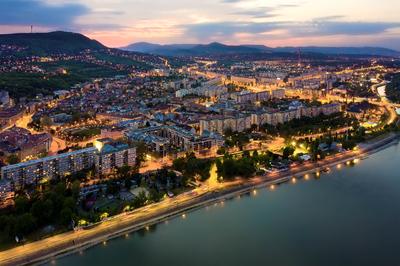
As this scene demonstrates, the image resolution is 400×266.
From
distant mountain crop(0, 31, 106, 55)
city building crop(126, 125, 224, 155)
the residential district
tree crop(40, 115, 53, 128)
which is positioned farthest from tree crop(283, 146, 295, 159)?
distant mountain crop(0, 31, 106, 55)

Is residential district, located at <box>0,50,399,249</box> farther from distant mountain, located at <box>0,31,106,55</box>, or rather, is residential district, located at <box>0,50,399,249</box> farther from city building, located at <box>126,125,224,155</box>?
distant mountain, located at <box>0,31,106,55</box>

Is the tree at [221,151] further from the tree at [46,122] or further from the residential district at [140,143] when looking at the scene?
the tree at [46,122]

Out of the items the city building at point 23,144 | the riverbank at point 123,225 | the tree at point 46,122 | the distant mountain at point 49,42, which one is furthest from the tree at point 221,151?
the distant mountain at point 49,42

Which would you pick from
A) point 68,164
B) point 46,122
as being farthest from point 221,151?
point 46,122

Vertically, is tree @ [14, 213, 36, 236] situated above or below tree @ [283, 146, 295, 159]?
below

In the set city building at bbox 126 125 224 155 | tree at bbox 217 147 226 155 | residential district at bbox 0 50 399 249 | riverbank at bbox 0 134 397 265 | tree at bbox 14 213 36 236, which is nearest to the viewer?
riverbank at bbox 0 134 397 265

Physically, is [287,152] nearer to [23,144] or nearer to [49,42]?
[23,144]
